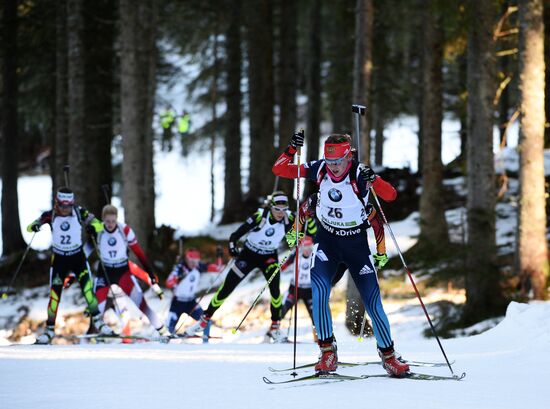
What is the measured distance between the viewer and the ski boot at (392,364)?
6934 mm

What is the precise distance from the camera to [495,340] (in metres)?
9.66

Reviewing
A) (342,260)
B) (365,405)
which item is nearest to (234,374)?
(342,260)

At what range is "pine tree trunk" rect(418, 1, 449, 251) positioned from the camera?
61.0 ft

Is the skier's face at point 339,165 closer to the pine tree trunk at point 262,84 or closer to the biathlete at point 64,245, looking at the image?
the biathlete at point 64,245

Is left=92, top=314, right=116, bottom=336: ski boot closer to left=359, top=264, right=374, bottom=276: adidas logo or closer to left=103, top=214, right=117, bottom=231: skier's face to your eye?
left=103, top=214, right=117, bottom=231: skier's face

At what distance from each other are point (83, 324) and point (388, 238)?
809 centimetres

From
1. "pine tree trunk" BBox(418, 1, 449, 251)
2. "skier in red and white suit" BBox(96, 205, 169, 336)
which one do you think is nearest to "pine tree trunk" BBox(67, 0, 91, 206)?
"skier in red and white suit" BBox(96, 205, 169, 336)

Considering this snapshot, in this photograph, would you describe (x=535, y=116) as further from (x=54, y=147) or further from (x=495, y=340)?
(x=54, y=147)

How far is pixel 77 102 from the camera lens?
1941 centimetres

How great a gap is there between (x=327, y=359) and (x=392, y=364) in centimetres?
58

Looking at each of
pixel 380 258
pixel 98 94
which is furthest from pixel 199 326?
pixel 98 94

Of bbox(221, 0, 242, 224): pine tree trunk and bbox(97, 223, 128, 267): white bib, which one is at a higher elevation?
bbox(221, 0, 242, 224): pine tree trunk

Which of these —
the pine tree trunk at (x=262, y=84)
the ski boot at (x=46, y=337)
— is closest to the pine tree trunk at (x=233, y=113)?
the pine tree trunk at (x=262, y=84)

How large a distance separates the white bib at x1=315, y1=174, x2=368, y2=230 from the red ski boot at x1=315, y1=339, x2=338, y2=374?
108 centimetres
